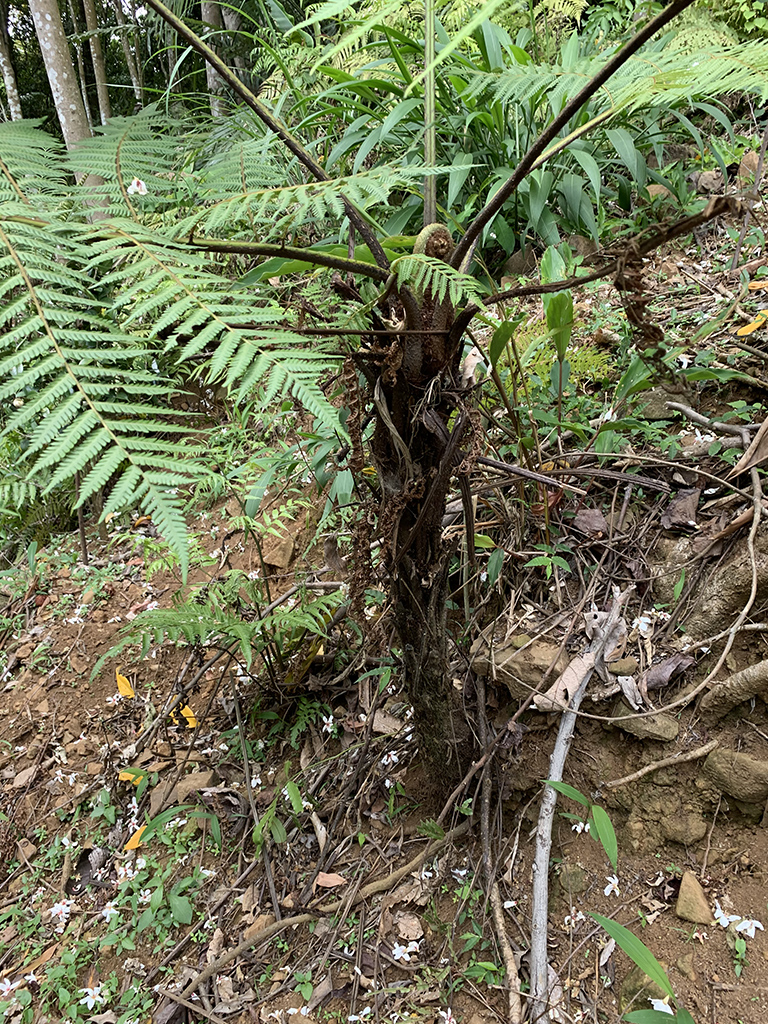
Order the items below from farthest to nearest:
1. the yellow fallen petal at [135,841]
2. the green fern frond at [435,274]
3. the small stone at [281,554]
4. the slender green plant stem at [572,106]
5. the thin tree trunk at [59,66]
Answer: the thin tree trunk at [59,66] → the small stone at [281,554] → the yellow fallen petal at [135,841] → the green fern frond at [435,274] → the slender green plant stem at [572,106]

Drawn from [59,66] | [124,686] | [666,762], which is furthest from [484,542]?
[59,66]

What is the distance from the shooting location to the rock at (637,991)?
123cm

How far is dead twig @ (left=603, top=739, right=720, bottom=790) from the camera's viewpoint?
4.54ft

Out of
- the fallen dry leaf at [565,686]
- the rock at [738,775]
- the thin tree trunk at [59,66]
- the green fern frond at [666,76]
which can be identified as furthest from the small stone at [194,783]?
the thin tree trunk at [59,66]

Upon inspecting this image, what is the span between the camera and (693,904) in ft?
4.21

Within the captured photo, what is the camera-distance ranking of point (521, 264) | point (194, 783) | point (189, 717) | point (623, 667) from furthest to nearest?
point (521, 264) < point (189, 717) < point (194, 783) < point (623, 667)

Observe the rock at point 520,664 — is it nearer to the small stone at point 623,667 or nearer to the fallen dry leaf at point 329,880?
the small stone at point 623,667

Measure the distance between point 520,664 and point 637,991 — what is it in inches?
27.8

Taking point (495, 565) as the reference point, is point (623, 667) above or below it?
below

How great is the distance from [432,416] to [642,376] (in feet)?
3.21

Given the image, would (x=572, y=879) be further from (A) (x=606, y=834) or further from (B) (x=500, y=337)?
(B) (x=500, y=337)

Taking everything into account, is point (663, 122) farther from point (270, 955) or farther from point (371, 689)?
point (270, 955)

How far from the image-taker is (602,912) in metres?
1.35

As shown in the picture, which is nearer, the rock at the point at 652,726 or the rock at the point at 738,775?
the rock at the point at 738,775
